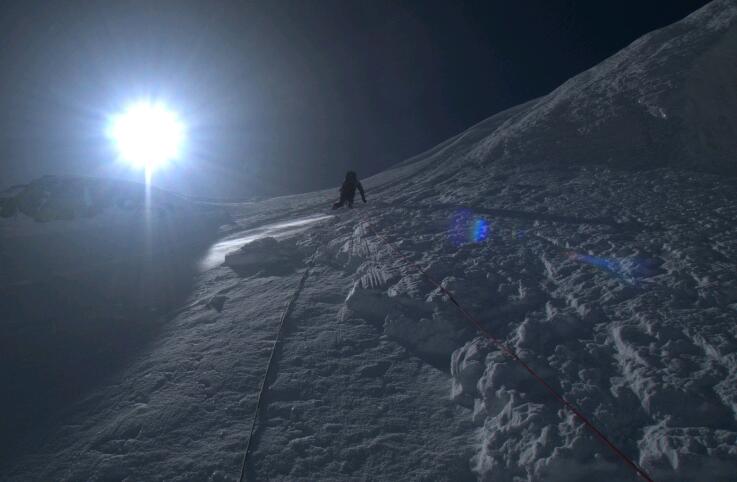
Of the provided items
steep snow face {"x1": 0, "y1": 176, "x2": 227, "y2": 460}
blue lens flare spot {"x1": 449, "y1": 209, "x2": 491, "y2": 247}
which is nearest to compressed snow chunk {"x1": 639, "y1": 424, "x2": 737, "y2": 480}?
blue lens flare spot {"x1": 449, "y1": 209, "x2": 491, "y2": 247}

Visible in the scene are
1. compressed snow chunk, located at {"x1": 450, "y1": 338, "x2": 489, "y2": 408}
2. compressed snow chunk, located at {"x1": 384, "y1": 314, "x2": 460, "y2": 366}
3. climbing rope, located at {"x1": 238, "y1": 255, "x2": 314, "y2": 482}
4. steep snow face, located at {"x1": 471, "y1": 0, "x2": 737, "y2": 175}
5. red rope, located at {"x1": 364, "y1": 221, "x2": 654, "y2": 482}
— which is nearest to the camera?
red rope, located at {"x1": 364, "y1": 221, "x2": 654, "y2": 482}

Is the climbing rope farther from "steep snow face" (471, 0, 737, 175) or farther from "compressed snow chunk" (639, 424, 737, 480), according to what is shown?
"steep snow face" (471, 0, 737, 175)

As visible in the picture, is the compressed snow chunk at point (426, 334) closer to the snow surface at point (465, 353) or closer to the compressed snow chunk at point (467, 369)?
the snow surface at point (465, 353)

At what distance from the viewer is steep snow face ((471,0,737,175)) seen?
7.31 metres

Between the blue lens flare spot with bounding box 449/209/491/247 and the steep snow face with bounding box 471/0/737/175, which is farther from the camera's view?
the steep snow face with bounding box 471/0/737/175

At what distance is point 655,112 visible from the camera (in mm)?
8156

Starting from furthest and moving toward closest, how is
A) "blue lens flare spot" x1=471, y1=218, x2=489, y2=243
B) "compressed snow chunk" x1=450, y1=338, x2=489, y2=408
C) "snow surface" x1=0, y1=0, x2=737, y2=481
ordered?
"blue lens flare spot" x1=471, y1=218, x2=489, y2=243, "compressed snow chunk" x1=450, y1=338, x2=489, y2=408, "snow surface" x1=0, y1=0, x2=737, y2=481

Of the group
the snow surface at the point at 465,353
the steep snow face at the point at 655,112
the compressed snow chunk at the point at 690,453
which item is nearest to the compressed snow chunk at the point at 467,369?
the snow surface at the point at 465,353

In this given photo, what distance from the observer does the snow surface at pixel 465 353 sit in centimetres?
292

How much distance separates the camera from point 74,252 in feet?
32.7

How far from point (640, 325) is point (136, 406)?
4.29 metres

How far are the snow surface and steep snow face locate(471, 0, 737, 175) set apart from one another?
105 mm

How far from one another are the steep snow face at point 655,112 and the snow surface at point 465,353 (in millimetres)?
105

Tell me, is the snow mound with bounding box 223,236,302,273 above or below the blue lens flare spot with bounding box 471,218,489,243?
above
